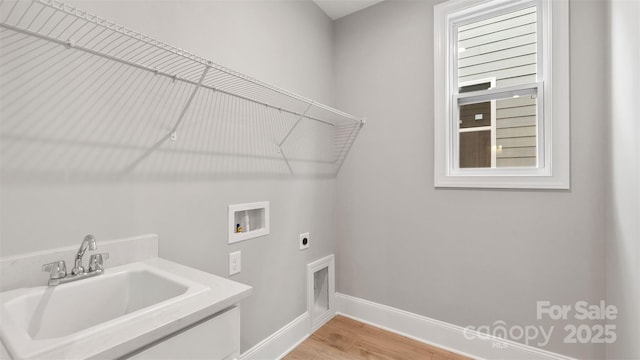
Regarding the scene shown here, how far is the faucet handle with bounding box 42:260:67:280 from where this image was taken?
36.5 inches

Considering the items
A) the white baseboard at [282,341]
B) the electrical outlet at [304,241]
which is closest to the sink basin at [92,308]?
the white baseboard at [282,341]

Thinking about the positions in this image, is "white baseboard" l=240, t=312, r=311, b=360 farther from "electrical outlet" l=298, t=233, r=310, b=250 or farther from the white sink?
the white sink

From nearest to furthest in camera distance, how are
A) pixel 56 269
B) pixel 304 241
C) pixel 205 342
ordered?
pixel 205 342
pixel 56 269
pixel 304 241

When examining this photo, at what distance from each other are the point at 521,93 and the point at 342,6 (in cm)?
152

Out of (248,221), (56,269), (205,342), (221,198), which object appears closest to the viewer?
(205,342)

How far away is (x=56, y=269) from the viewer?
93cm

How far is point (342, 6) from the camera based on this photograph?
2348 millimetres

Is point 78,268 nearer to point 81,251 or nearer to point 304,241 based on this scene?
point 81,251

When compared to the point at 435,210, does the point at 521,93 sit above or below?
above

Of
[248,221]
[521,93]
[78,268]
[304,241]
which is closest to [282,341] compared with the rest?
[304,241]

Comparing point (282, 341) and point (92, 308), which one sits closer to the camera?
point (92, 308)

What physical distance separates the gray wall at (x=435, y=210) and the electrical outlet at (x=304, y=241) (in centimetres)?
44

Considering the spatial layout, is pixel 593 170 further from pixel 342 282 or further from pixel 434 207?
pixel 342 282

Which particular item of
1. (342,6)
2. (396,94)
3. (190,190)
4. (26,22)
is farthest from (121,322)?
(342,6)
